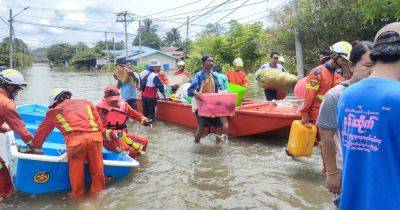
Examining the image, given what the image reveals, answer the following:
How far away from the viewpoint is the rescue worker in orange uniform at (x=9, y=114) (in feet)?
16.9

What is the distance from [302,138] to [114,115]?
295 cm

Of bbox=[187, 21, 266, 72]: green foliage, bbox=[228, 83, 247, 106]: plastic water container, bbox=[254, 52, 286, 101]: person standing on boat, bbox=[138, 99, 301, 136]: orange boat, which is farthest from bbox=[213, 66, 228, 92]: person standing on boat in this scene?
bbox=[187, 21, 266, 72]: green foliage

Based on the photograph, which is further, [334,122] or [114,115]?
[114,115]

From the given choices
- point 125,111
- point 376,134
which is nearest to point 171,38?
point 125,111

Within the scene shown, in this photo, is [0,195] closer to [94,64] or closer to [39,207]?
[39,207]

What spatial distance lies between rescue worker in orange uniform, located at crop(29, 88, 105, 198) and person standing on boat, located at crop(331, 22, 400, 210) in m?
3.79

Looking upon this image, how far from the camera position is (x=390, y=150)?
1.83 m

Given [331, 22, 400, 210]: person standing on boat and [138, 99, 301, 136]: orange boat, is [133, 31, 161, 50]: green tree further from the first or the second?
[331, 22, 400, 210]: person standing on boat

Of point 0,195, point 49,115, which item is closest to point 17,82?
point 49,115

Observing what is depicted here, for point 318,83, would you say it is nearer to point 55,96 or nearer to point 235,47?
point 55,96

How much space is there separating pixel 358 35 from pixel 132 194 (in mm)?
12535

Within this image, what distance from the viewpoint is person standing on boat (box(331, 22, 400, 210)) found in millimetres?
1823

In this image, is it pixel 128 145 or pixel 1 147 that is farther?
pixel 1 147

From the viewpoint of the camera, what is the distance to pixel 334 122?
2.99 meters
